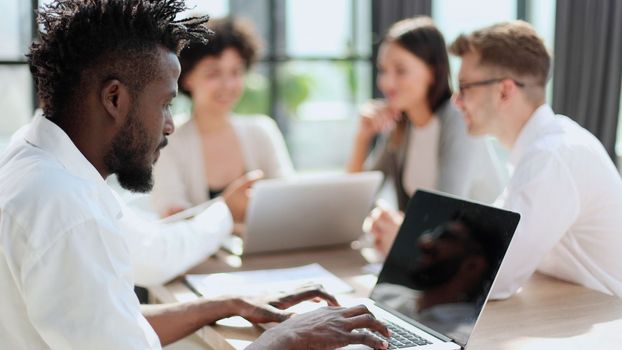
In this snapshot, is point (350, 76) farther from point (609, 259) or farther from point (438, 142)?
point (609, 259)

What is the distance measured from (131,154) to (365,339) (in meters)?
0.54

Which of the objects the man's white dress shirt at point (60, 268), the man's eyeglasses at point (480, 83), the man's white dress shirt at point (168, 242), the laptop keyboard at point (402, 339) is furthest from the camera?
the man's eyeglasses at point (480, 83)

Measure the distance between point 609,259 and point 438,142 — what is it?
3.68 feet

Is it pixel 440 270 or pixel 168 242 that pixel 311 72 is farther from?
pixel 440 270

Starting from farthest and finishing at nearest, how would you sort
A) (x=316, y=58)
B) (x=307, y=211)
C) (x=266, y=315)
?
(x=316, y=58) < (x=307, y=211) < (x=266, y=315)

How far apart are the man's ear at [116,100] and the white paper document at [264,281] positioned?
24.4 inches

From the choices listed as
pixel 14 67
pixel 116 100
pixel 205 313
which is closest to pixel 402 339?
pixel 205 313

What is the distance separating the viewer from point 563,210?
1.83 metres

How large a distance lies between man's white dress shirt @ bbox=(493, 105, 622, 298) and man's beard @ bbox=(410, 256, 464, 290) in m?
0.20

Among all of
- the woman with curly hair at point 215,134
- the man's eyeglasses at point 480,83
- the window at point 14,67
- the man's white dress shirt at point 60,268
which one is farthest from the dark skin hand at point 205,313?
the window at point 14,67

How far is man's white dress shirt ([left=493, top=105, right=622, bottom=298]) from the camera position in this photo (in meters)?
1.82

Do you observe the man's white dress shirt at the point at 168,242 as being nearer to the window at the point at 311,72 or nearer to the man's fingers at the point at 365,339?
the man's fingers at the point at 365,339

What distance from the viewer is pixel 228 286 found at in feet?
6.41

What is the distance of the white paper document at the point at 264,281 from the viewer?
190cm
